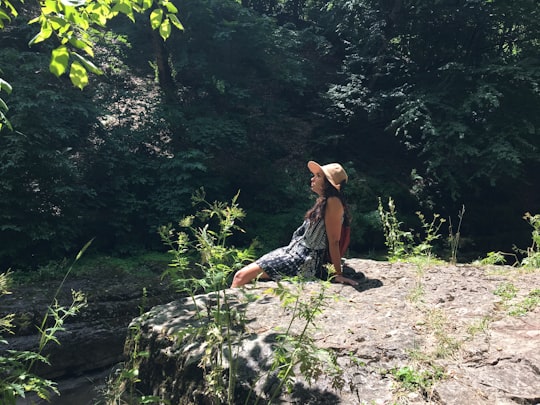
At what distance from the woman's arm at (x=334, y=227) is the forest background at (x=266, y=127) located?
204 inches

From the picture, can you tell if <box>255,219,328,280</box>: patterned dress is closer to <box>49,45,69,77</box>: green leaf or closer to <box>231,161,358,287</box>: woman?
<box>231,161,358,287</box>: woman

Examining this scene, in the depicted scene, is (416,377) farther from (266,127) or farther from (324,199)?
(266,127)

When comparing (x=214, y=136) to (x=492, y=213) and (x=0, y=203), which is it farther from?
(x=492, y=213)

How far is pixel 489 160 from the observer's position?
30.7 feet

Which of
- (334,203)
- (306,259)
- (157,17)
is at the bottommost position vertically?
(306,259)

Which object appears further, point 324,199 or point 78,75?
point 324,199

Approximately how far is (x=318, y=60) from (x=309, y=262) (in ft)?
41.0

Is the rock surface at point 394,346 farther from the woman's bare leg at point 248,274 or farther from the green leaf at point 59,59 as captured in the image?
the green leaf at point 59,59

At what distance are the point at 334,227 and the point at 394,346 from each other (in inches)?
60.4

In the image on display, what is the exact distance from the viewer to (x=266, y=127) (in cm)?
1140

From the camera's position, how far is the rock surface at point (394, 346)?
2.14 meters

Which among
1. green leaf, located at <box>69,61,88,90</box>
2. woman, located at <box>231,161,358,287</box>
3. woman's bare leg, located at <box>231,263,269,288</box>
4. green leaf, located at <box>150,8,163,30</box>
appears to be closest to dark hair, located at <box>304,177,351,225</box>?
woman, located at <box>231,161,358,287</box>

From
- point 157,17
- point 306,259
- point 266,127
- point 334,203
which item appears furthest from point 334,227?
point 266,127

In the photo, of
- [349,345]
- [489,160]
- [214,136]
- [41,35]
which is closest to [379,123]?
[489,160]
